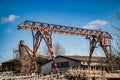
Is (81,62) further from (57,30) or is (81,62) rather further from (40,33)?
(40,33)

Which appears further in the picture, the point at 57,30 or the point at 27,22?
the point at 57,30

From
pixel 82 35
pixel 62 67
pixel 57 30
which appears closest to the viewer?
pixel 57 30

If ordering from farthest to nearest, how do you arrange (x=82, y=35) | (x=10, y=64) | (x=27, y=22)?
(x=10, y=64)
(x=82, y=35)
(x=27, y=22)

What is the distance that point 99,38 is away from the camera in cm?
3338

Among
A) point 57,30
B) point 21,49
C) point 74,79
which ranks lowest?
point 74,79

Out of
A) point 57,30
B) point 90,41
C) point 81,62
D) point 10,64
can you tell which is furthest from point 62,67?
point 10,64

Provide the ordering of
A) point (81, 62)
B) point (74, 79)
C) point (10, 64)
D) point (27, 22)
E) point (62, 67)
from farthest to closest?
1. point (10, 64)
2. point (62, 67)
3. point (81, 62)
4. point (27, 22)
5. point (74, 79)

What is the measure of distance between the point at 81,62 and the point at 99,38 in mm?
4749

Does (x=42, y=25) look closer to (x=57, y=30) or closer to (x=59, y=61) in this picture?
(x=57, y=30)

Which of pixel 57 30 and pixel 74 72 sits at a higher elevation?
pixel 57 30

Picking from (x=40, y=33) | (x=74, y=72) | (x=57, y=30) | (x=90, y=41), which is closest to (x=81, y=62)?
(x=90, y=41)

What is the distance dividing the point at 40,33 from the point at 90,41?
33.8ft

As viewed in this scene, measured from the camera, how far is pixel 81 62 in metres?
33.1

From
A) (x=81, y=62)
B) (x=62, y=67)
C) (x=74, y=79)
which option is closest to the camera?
(x=74, y=79)
